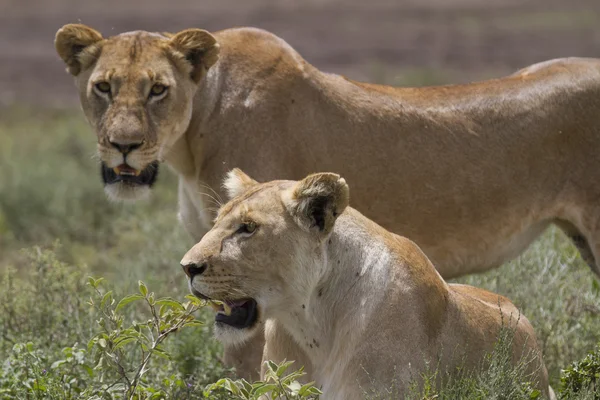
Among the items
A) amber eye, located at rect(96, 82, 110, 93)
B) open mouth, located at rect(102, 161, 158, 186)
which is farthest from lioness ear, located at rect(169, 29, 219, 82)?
open mouth, located at rect(102, 161, 158, 186)

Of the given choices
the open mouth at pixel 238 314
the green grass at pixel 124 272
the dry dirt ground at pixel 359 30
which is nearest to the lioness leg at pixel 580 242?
the green grass at pixel 124 272

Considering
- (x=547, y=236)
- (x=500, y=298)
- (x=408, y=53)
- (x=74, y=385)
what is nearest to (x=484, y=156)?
(x=500, y=298)

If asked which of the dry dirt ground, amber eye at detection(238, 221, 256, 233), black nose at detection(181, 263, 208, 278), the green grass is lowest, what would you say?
the dry dirt ground

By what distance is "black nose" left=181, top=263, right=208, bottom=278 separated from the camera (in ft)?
16.5

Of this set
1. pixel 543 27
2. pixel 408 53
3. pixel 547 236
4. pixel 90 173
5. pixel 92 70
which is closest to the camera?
pixel 92 70

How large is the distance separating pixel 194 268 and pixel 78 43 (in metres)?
2.04

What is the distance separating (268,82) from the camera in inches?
261

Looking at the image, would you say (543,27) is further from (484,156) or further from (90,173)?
(484,156)

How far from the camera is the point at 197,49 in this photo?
6.52 meters

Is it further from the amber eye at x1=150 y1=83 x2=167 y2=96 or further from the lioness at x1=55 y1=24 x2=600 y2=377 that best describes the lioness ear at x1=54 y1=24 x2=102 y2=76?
the amber eye at x1=150 y1=83 x2=167 y2=96

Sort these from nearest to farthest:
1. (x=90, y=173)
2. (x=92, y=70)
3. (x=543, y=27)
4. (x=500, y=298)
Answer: (x=500, y=298), (x=92, y=70), (x=90, y=173), (x=543, y=27)

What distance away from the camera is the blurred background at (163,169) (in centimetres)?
707

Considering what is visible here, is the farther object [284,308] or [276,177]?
[276,177]

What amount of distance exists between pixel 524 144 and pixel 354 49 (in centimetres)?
1787
